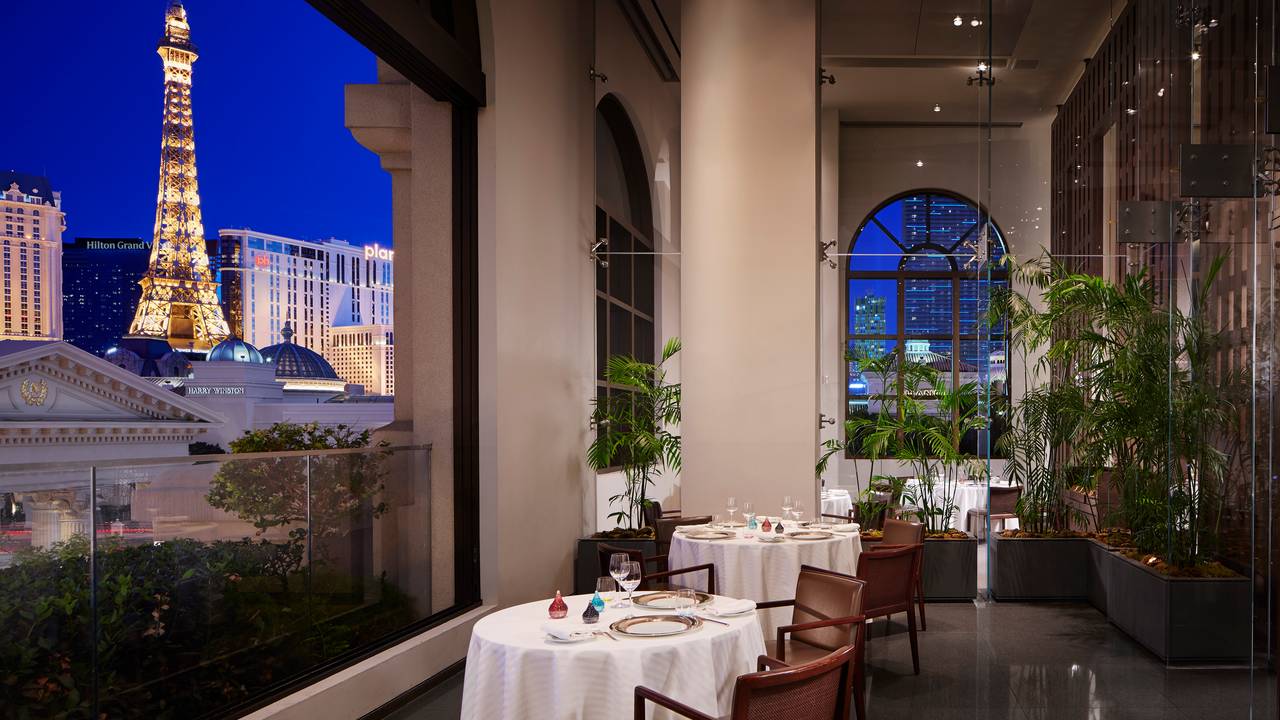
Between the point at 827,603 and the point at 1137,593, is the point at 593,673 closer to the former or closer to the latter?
Result: the point at 827,603

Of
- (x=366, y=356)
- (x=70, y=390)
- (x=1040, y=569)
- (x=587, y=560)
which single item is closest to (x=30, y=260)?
(x=70, y=390)

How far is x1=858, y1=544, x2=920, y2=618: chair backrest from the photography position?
203 inches

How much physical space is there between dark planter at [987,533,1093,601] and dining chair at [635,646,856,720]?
4.94 m

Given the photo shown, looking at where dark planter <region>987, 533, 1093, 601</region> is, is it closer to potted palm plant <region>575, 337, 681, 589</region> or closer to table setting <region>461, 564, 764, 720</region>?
potted palm plant <region>575, 337, 681, 589</region>

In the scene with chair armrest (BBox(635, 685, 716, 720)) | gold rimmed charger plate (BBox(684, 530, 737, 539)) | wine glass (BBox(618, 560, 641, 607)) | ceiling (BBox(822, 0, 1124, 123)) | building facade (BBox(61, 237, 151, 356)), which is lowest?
gold rimmed charger plate (BBox(684, 530, 737, 539))

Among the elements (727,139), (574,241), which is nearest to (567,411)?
(574,241)

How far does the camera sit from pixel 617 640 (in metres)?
3.20

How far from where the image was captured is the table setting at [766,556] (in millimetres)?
5500

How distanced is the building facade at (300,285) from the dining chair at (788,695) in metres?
2.89

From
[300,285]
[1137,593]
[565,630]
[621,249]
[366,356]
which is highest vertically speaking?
[621,249]

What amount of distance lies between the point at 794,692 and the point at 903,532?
3963 mm

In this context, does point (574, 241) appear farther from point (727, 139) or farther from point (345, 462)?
point (345, 462)

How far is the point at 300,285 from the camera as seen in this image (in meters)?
5.09

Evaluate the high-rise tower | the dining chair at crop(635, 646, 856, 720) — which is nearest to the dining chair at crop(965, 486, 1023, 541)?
the dining chair at crop(635, 646, 856, 720)
